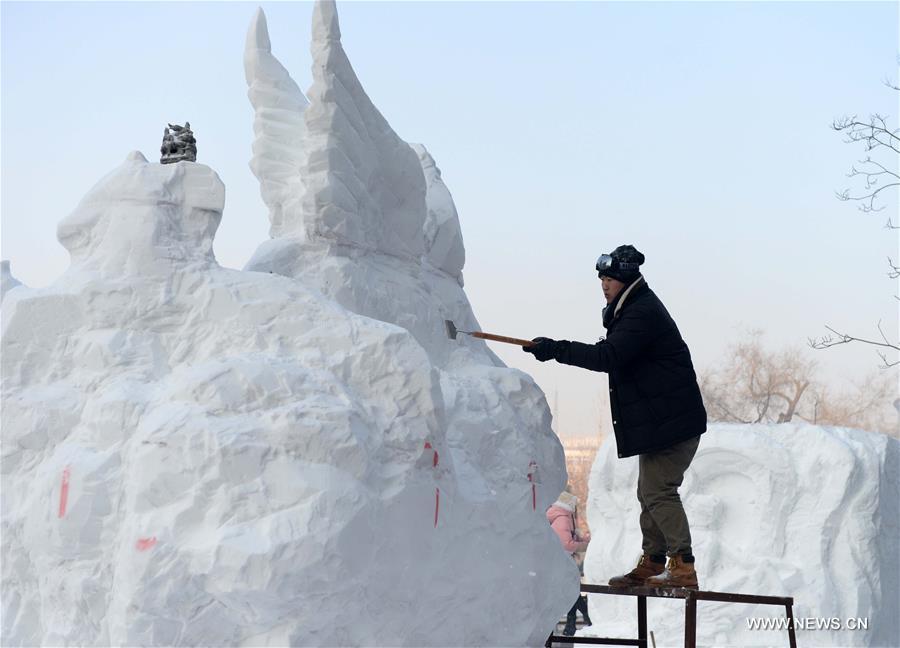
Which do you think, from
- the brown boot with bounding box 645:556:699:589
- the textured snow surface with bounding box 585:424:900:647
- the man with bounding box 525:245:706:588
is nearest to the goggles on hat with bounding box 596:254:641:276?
the man with bounding box 525:245:706:588

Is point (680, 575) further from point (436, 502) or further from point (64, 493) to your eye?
point (64, 493)

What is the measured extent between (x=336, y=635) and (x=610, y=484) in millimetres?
9713

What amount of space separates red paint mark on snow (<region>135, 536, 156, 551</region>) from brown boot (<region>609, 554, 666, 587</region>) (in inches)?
90.4

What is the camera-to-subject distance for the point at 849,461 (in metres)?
12.0

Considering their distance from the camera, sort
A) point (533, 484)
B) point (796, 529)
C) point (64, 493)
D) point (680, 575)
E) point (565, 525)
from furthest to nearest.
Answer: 1. point (796, 529)
2. point (565, 525)
3. point (533, 484)
4. point (680, 575)
5. point (64, 493)

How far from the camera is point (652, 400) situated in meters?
5.16

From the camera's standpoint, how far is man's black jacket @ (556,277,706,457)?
5.10 m

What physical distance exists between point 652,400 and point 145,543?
7.82 feet

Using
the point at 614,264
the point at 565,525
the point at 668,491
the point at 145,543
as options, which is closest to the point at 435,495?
the point at 145,543

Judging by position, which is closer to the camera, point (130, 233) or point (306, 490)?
point (306, 490)

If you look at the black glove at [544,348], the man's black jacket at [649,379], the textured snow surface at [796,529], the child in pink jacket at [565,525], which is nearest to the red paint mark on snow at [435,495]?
the black glove at [544,348]

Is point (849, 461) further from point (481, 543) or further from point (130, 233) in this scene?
point (130, 233)

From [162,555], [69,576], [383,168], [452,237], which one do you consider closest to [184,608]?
[162,555]

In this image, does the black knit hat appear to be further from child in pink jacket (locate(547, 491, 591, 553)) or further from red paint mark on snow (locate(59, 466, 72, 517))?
child in pink jacket (locate(547, 491, 591, 553))
